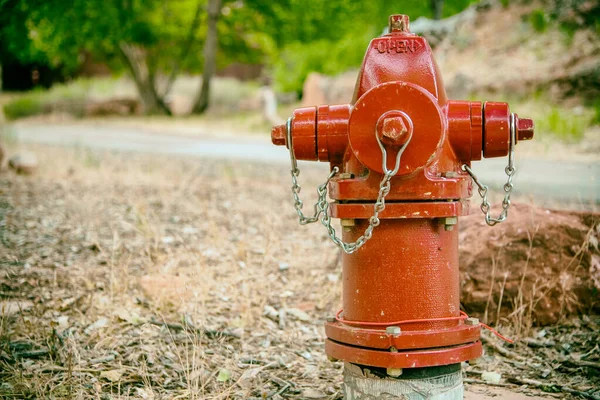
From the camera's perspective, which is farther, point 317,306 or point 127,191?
point 127,191

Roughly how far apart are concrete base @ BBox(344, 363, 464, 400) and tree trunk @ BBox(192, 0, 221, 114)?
59.5 feet

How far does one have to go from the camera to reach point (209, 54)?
19.7 meters

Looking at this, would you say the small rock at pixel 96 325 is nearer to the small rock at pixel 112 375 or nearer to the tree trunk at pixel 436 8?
the small rock at pixel 112 375

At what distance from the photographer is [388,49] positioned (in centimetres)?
229

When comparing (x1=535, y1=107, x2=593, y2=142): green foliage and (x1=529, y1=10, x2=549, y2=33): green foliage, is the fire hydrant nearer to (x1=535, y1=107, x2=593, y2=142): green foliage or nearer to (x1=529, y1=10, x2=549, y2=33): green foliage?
(x1=535, y1=107, x2=593, y2=142): green foliage

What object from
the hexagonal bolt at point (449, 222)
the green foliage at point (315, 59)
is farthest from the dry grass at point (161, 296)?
the green foliage at point (315, 59)

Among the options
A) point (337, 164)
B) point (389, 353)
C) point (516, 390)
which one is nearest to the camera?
point (389, 353)

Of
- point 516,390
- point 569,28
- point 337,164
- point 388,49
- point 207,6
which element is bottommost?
point 516,390

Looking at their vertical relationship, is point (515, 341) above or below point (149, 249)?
below

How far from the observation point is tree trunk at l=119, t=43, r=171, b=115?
20.1 metres

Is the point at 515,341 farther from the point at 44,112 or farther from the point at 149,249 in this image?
the point at 44,112

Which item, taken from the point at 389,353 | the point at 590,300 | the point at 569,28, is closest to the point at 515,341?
the point at 590,300

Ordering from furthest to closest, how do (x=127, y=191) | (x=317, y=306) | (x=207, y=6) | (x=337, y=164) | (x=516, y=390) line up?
(x=207, y=6) < (x=127, y=191) < (x=317, y=306) < (x=516, y=390) < (x=337, y=164)

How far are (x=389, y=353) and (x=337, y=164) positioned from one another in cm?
67
